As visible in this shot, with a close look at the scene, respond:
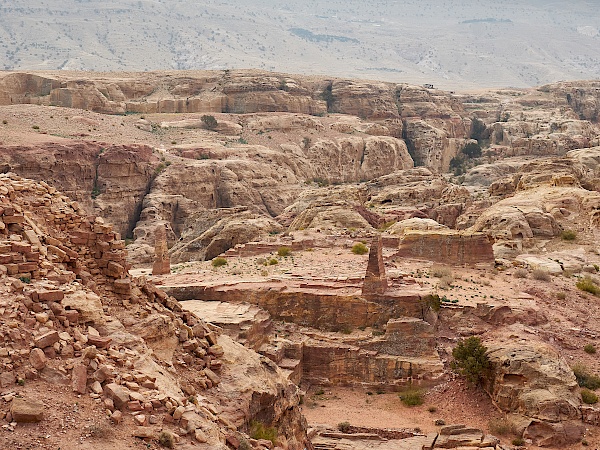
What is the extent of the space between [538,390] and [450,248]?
32.0ft

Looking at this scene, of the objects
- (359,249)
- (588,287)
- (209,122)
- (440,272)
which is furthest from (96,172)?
(588,287)

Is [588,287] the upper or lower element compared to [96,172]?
upper

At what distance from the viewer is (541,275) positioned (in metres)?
24.7

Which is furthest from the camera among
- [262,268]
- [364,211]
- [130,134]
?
[130,134]

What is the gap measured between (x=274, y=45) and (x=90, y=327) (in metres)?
196

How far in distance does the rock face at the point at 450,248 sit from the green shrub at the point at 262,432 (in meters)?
16.7

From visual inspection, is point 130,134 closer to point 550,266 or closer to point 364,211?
point 364,211

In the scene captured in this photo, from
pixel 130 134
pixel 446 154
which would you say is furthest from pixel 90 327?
pixel 446 154

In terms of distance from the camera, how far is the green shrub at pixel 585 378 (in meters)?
17.9

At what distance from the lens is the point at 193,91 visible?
7425 centimetres

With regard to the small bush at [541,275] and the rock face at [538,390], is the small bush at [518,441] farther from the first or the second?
the small bush at [541,275]

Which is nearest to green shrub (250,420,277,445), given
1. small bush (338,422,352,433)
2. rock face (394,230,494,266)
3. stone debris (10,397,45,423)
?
stone debris (10,397,45,423)

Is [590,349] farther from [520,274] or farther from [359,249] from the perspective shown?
[359,249]

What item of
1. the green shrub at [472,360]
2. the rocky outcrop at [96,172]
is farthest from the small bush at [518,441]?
the rocky outcrop at [96,172]
